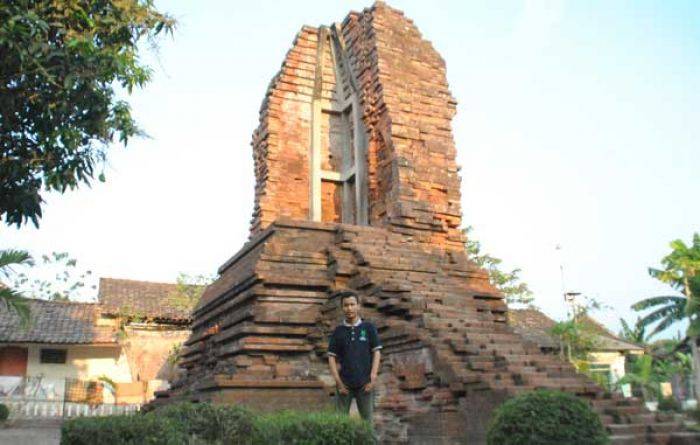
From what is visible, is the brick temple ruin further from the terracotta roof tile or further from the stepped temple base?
the terracotta roof tile

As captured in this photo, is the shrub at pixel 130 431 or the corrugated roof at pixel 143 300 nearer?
the shrub at pixel 130 431

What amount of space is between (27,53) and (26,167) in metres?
1.36

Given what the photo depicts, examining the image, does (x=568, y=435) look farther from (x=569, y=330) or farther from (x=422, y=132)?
(x=569, y=330)

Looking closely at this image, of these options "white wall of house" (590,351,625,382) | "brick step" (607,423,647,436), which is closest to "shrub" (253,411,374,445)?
"brick step" (607,423,647,436)

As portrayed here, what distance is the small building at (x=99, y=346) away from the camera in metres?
21.7

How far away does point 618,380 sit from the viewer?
92.6 feet

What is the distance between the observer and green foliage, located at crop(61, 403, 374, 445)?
4.45m

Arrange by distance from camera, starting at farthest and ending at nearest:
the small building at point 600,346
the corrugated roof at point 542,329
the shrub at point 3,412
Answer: the small building at point 600,346 < the corrugated roof at point 542,329 < the shrub at point 3,412

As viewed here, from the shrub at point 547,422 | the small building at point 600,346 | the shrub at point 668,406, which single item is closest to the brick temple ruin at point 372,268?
the shrub at point 547,422

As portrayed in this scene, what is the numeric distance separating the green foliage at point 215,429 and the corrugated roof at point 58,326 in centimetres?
1889

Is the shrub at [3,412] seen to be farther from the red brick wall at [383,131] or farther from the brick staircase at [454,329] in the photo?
the brick staircase at [454,329]

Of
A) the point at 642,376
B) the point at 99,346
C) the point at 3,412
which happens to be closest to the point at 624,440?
the point at 3,412

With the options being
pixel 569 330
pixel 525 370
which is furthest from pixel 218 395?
pixel 569 330

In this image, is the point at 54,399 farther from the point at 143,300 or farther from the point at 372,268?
the point at 372,268
